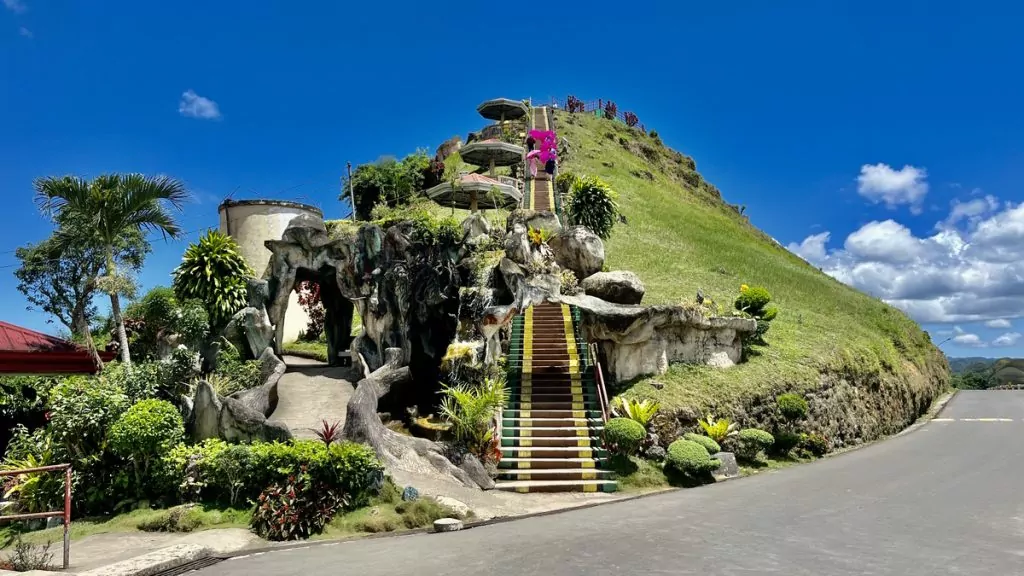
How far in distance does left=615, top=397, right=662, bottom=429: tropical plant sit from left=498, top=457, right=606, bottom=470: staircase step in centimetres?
171

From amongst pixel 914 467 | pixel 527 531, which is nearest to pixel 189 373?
pixel 527 531

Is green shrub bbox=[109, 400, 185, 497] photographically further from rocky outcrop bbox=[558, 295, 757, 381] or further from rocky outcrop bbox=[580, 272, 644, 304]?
rocky outcrop bbox=[580, 272, 644, 304]

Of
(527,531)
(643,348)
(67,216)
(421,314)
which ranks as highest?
(67,216)

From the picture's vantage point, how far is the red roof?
67.7ft

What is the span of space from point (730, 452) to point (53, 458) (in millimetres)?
15944

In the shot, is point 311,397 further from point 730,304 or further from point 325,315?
point 730,304

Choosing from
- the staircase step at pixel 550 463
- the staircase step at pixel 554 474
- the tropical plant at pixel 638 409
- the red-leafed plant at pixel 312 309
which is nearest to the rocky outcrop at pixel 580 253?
the tropical plant at pixel 638 409

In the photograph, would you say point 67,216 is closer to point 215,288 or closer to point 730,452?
point 215,288

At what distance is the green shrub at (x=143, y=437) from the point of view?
13.4 metres

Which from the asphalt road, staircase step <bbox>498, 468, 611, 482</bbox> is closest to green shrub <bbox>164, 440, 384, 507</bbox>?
the asphalt road

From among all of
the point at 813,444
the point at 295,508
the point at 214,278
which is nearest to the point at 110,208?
the point at 214,278

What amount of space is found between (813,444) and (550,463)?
27.2 ft

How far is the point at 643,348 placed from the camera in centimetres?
1934

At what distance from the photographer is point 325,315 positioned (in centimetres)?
2662
